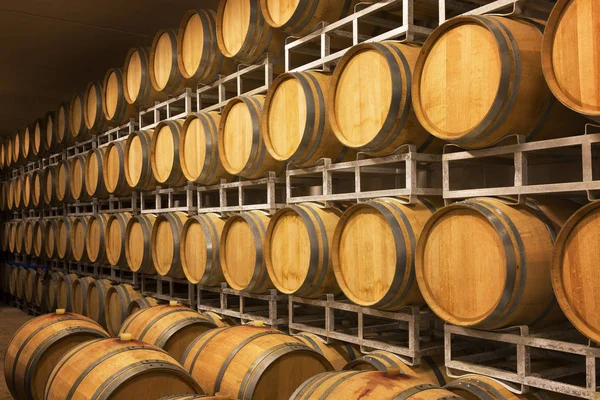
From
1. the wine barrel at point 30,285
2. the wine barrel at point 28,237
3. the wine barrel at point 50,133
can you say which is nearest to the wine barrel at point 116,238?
the wine barrel at point 50,133

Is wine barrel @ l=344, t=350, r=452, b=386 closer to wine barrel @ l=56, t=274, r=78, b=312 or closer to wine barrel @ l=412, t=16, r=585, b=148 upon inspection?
wine barrel @ l=412, t=16, r=585, b=148

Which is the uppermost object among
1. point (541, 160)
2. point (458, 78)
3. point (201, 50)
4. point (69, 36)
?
point (69, 36)

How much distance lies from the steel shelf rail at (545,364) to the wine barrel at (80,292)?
5819 mm

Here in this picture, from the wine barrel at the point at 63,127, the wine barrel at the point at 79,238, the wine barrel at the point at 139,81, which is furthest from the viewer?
the wine barrel at the point at 63,127

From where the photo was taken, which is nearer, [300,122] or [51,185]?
[300,122]

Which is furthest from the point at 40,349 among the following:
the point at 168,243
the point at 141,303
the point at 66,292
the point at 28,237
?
the point at 28,237

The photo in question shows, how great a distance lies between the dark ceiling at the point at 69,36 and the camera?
7.35m

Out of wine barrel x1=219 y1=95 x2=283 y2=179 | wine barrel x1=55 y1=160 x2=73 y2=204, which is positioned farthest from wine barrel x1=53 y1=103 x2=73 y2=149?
wine barrel x1=219 y1=95 x2=283 y2=179

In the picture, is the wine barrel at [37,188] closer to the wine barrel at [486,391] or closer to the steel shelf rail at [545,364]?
the steel shelf rail at [545,364]

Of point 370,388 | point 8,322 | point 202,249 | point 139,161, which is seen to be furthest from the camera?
point 8,322

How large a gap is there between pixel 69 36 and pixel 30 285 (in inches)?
196

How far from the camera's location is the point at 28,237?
452 inches

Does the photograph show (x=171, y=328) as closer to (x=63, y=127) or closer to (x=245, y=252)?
(x=245, y=252)

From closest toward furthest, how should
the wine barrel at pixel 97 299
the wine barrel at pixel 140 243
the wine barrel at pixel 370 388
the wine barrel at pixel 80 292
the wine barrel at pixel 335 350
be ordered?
1. the wine barrel at pixel 370 388
2. the wine barrel at pixel 335 350
3. the wine barrel at pixel 140 243
4. the wine barrel at pixel 97 299
5. the wine barrel at pixel 80 292
